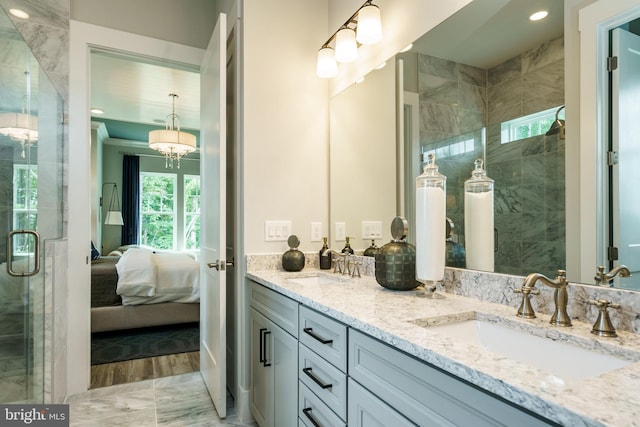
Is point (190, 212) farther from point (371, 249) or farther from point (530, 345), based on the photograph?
point (530, 345)

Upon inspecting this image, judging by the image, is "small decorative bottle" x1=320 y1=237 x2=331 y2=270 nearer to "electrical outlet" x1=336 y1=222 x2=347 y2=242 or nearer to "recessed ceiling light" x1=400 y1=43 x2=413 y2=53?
"electrical outlet" x1=336 y1=222 x2=347 y2=242

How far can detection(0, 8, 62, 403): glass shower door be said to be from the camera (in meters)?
1.85

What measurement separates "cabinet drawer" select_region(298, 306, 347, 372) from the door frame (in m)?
1.81

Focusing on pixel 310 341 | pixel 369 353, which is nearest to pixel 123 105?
pixel 310 341

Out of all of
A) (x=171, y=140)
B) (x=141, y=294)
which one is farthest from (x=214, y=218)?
(x=171, y=140)

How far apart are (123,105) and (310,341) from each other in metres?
5.40

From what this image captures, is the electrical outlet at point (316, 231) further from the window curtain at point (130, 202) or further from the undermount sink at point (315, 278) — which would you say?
the window curtain at point (130, 202)

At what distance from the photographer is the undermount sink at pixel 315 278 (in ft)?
6.25

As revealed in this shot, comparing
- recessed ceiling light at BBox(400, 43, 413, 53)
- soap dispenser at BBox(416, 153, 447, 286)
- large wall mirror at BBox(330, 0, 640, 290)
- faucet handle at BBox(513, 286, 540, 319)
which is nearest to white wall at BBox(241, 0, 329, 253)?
recessed ceiling light at BBox(400, 43, 413, 53)

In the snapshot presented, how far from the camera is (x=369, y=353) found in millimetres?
967

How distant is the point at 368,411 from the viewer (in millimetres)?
959

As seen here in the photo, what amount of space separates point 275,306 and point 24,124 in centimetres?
181

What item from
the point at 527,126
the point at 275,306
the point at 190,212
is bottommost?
the point at 275,306

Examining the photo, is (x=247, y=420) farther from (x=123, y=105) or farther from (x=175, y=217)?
(x=175, y=217)
